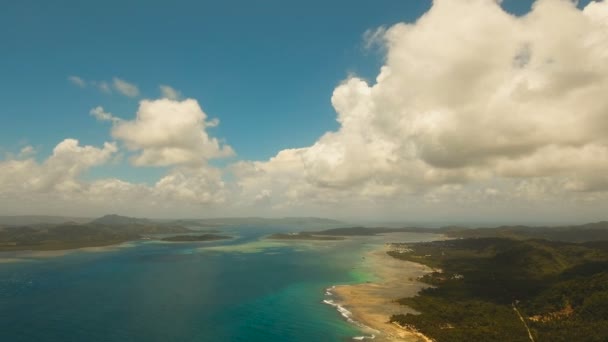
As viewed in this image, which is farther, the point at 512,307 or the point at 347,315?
the point at 512,307

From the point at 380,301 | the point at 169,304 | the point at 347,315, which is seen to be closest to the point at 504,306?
the point at 380,301

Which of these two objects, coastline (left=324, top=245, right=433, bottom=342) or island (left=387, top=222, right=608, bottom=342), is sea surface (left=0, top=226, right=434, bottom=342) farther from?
island (left=387, top=222, right=608, bottom=342)

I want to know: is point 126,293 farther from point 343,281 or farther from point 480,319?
point 480,319

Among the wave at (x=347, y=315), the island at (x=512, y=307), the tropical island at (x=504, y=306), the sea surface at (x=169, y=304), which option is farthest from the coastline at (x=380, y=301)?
the sea surface at (x=169, y=304)

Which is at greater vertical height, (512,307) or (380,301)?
(512,307)

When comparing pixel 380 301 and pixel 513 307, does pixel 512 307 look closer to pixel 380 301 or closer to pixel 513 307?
pixel 513 307

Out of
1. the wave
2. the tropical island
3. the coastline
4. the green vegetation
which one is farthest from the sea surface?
the green vegetation

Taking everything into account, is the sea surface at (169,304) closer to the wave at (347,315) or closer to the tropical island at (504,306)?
the wave at (347,315)

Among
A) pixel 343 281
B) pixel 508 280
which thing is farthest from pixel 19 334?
pixel 508 280
